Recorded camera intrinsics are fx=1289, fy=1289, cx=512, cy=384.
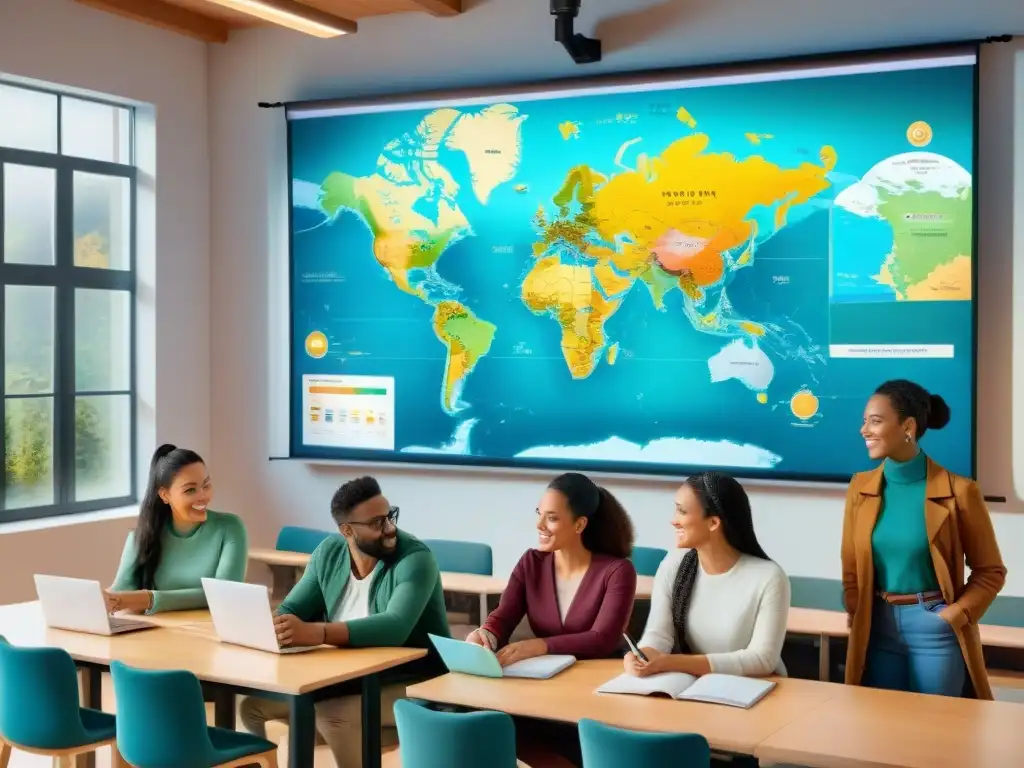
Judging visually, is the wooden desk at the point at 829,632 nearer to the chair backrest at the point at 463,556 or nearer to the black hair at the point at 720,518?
the black hair at the point at 720,518

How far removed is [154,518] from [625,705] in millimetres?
2267

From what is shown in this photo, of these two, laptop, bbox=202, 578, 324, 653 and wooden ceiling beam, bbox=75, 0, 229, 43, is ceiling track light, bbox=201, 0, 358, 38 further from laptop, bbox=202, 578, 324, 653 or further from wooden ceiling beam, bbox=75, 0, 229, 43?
laptop, bbox=202, 578, 324, 653

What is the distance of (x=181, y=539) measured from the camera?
490 cm

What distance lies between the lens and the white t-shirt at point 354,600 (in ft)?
14.1

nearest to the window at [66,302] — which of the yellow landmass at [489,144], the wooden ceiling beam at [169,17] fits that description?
the wooden ceiling beam at [169,17]

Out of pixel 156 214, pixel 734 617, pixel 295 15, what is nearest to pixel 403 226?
pixel 295 15

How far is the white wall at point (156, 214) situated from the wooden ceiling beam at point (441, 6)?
1574 millimetres

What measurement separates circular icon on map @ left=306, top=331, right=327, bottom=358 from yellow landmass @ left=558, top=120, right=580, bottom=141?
1.73 metres

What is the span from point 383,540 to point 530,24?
321 centimetres

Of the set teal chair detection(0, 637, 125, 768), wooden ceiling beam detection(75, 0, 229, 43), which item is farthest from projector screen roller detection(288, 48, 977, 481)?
teal chair detection(0, 637, 125, 768)

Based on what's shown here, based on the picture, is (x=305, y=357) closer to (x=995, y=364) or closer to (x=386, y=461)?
(x=386, y=461)

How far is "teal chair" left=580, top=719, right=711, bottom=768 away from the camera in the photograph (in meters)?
2.82

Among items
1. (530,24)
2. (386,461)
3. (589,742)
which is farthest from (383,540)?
(530,24)

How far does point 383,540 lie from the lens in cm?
428
